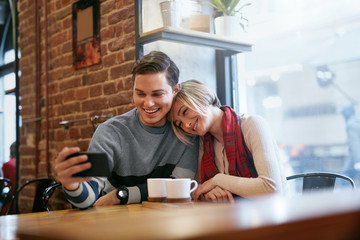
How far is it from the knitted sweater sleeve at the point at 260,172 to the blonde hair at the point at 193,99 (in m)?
0.25

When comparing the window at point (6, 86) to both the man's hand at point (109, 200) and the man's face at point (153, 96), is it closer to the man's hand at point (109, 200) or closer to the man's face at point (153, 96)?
the man's face at point (153, 96)

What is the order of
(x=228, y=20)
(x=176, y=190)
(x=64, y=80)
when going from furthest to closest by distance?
(x=64, y=80)
(x=228, y=20)
(x=176, y=190)

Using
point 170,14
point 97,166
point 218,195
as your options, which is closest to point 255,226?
point 97,166

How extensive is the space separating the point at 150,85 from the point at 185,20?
80 centimetres

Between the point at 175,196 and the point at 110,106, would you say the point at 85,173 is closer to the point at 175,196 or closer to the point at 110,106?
the point at 175,196

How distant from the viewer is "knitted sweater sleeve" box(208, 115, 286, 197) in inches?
72.1

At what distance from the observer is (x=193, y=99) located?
6.81 feet

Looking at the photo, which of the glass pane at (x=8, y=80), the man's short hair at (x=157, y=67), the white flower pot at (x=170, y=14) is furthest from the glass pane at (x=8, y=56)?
the man's short hair at (x=157, y=67)

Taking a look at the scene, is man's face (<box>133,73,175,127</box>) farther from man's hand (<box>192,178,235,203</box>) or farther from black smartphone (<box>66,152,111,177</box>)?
black smartphone (<box>66,152,111,177</box>)

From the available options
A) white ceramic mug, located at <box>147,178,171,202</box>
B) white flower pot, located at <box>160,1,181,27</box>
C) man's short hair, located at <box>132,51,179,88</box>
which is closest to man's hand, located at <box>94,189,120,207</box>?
white ceramic mug, located at <box>147,178,171,202</box>

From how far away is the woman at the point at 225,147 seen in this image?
1.85 meters

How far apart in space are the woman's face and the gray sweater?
0.45 feet

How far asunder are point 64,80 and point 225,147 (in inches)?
73.4

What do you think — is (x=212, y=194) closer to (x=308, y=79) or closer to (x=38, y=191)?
(x=308, y=79)
